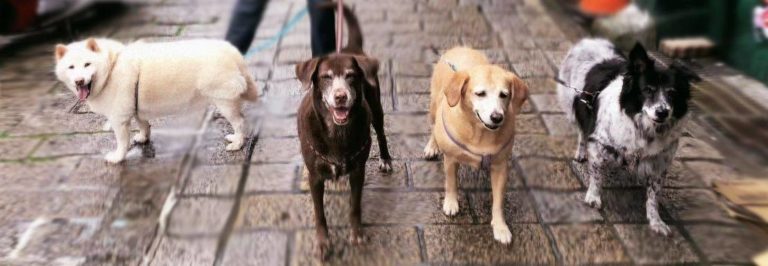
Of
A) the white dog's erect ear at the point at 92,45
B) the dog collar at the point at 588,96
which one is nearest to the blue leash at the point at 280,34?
the white dog's erect ear at the point at 92,45

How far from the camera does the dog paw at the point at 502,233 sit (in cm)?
336

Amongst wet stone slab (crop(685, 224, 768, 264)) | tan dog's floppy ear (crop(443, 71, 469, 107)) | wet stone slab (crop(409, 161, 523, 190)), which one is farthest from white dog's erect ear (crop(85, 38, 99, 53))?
wet stone slab (crop(685, 224, 768, 264))

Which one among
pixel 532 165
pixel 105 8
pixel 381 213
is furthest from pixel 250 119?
pixel 105 8

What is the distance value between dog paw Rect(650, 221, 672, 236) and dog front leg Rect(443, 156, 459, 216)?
1100 millimetres

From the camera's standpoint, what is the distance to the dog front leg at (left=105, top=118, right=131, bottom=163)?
4008mm

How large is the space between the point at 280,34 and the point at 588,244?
168 inches

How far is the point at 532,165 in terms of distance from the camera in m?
4.14

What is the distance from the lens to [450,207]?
11.8 ft

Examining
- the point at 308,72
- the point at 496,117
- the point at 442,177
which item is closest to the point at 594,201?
the point at 442,177

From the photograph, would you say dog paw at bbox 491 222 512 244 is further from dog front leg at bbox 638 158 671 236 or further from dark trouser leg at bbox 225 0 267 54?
dark trouser leg at bbox 225 0 267 54

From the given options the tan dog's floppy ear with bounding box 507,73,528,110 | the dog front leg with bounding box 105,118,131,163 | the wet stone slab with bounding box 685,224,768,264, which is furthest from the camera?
the dog front leg with bounding box 105,118,131,163

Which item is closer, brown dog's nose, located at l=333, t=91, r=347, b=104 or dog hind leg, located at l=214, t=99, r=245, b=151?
brown dog's nose, located at l=333, t=91, r=347, b=104

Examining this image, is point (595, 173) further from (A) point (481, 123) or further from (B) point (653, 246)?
(A) point (481, 123)

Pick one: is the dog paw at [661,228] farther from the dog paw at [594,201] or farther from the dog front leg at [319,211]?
the dog front leg at [319,211]
